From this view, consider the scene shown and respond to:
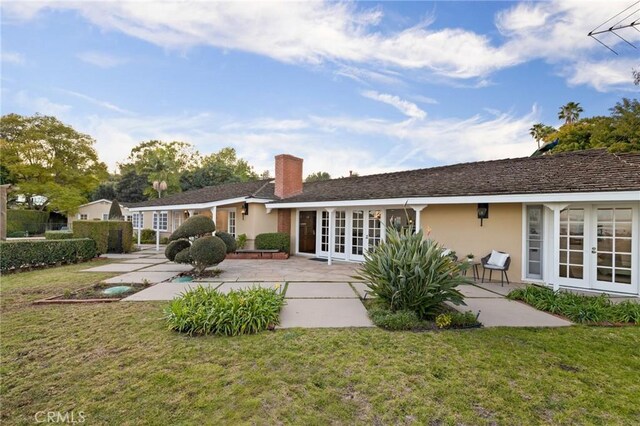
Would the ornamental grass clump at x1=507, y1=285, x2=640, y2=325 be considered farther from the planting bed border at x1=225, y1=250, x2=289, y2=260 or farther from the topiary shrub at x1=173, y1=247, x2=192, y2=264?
the planting bed border at x1=225, y1=250, x2=289, y2=260

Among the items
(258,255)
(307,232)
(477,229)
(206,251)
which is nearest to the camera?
(206,251)

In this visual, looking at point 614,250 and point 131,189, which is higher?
point 131,189

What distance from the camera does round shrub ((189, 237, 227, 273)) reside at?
892 centimetres

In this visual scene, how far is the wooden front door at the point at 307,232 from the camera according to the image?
15031mm

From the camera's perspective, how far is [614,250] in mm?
7590

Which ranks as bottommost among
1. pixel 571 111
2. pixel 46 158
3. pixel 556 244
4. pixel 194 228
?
pixel 556 244

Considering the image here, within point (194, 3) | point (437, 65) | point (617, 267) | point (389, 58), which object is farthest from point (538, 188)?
point (194, 3)

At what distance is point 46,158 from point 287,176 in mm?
29483

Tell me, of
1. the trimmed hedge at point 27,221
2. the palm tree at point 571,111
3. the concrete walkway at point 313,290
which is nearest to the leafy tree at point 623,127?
the concrete walkway at point 313,290

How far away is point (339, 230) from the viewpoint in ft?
44.9

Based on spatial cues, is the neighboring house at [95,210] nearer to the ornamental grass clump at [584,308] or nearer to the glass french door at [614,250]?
the ornamental grass clump at [584,308]

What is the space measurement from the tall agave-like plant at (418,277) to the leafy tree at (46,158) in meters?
35.0

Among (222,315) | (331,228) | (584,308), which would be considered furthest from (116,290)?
(584,308)

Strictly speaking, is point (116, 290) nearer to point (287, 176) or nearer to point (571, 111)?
point (287, 176)
